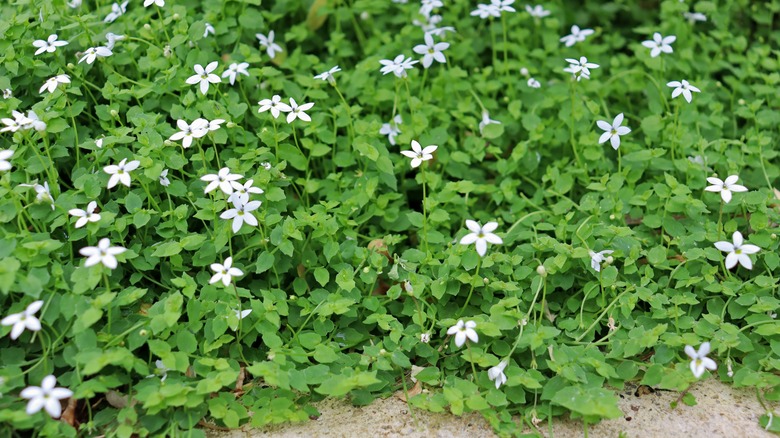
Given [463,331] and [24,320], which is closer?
[24,320]

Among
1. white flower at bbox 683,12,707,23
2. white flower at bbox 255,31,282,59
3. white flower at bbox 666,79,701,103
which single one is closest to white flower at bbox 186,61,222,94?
white flower at bbox 255,31,282,59

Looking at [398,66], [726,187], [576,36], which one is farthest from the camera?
[576,36]

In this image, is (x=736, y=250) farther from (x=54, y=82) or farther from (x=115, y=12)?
(x=115, y=12)

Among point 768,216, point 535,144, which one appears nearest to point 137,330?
point 535,144

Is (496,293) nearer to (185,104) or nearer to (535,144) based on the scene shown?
(535,144)

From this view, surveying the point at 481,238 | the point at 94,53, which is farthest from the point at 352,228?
the point at 94,53

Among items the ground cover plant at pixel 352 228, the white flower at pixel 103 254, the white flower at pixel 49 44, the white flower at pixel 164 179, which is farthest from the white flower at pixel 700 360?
the white flower at pixel 49 44

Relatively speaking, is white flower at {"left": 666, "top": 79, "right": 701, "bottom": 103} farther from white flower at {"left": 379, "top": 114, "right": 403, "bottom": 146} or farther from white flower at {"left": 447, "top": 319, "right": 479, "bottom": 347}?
white flower at {"left": 447, "top": 319, "right": 479, "bottom": 347}
